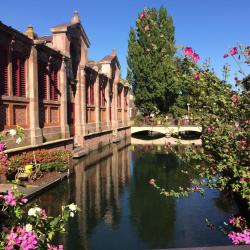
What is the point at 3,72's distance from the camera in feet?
69.5

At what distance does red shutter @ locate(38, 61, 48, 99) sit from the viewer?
26.2m

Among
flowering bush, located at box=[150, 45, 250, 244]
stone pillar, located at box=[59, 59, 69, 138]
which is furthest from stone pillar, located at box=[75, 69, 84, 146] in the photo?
flowering bush, located at box=[150, 45, 250, 244]

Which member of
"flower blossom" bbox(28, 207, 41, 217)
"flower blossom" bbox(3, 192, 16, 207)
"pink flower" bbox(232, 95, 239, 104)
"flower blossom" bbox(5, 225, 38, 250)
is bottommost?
"flower blossom" bbox(5, 225, 38, 250)

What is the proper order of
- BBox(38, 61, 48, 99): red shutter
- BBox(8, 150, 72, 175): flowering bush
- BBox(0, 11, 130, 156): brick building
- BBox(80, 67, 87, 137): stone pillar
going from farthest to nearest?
1. BBox(80, 67, 87, 137): stone pillar
2. BBox(38, 61, 48, 99): red shutter
3. BBox(0, 11, 130, 156): brick building
4. BBox(8, 150, 72, 175): flowering bush

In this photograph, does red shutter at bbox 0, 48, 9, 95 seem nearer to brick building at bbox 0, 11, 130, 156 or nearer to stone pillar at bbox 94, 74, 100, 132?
brick building at bbox 0, 11, 130, 156

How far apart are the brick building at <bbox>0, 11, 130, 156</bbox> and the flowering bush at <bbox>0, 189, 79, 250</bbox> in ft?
54.7

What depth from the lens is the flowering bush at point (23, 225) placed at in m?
3.49

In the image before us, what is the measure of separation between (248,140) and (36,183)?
522 inches

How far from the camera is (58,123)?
1166 inches

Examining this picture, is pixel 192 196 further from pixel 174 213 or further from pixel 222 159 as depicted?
pixel 222 159

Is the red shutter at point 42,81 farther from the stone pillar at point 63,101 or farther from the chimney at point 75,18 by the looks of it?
the chimney at point 75,18

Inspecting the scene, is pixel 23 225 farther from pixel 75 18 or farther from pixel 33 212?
pixel 75 18

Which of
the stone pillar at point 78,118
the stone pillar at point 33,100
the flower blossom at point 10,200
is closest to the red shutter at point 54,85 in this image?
the stone pillar at point 33,100

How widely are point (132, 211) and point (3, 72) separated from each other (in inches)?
465
